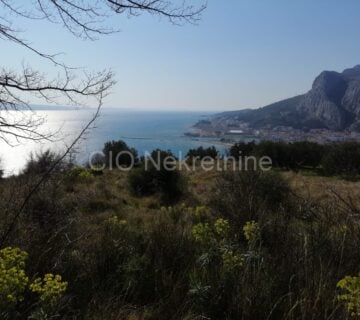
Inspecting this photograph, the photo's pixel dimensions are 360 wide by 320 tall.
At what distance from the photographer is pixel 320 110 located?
457 feet

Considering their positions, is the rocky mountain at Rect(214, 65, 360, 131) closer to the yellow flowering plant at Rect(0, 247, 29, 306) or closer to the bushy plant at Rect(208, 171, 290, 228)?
the bushy plant at Rect(208, 171, 290, 228)

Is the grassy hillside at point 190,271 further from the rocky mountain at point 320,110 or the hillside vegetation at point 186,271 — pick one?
the rocky mountain at point 320,110

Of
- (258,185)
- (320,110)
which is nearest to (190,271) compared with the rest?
(258,185)

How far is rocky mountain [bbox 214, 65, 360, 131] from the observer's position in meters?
124

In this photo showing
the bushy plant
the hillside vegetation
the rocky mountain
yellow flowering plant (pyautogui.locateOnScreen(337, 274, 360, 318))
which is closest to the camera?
yellow flowering plant (pyautogui.locateOnScreen(337, 274, 360, 318))

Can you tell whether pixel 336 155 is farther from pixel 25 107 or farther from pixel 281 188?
pixel 25 107

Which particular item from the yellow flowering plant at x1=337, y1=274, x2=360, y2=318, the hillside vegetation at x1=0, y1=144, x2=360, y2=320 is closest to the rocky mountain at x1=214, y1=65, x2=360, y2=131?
the hillside vegetation at x1=0, y1=144, x2=360, y2=320

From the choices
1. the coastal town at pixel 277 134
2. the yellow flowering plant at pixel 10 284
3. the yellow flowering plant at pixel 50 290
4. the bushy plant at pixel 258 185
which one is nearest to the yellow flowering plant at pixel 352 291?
the yellow flowering plant at pixel 50 290

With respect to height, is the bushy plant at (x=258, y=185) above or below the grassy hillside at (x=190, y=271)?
below

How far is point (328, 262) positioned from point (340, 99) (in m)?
153

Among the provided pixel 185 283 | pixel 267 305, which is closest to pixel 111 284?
pixel 185 283

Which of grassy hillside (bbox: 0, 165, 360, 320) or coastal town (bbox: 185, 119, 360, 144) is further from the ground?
grassy hillside (bbox: 0, 165, 360, 320)

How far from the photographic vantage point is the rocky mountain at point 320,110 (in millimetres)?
123512

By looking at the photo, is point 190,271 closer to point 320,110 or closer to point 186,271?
point 186,271
